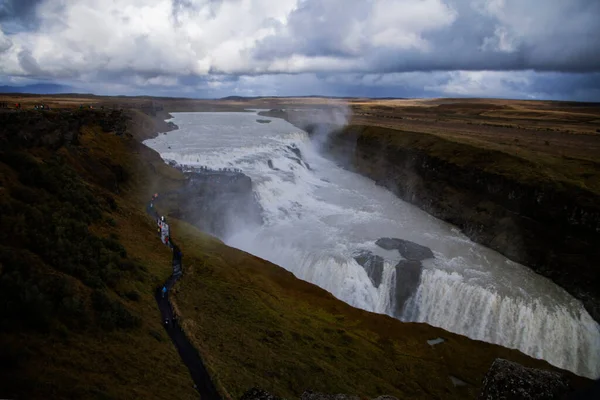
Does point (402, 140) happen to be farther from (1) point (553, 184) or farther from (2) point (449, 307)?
(2) point (449, 307)

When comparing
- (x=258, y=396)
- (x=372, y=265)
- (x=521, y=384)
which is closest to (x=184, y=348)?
(x=258, y=396)

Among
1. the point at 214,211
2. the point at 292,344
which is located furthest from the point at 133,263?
the point at 214,211

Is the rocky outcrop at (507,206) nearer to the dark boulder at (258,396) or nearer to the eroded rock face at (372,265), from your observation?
the eroded rock face at (372,265)

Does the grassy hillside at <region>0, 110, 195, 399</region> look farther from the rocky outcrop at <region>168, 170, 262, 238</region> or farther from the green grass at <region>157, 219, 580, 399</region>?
the rocky outcrop at <region>168, 170, 262, 238</region>

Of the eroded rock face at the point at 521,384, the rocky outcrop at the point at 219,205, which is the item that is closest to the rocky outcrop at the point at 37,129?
the rocky outcrop at the point at 219,205

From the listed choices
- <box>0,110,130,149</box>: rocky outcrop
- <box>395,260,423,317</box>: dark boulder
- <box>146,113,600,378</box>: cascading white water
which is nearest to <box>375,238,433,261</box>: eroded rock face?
<box>146,113,600,378</box>: cascading white water
